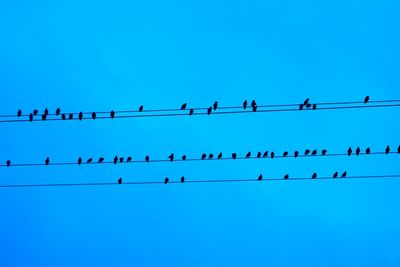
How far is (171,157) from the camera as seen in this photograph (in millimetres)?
23047

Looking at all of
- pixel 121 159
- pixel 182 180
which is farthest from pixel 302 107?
pixel 121 159

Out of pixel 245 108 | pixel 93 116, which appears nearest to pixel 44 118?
pixel 93 116

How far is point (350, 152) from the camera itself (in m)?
22.4

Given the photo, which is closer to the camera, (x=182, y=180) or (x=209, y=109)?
(x=209, y=109)

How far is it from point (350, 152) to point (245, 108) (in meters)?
4.38

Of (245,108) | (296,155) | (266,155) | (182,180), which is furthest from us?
(266,155)

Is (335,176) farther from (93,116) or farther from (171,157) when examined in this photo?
(93,116)

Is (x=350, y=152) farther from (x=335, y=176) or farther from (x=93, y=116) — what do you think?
(x=93, y=116)

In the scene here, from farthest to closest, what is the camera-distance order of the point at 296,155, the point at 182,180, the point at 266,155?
the point at 266,155 < the point at 182,180 < the point at 296,155

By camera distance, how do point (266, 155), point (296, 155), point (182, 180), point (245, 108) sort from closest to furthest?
point (245, 108)
point (296, 155)
point (182, 180)
point (266, 155)

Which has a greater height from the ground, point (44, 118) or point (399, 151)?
point (44, 118)

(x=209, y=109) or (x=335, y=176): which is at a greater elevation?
(x=209, y=109)

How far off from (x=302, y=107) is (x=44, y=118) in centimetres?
722

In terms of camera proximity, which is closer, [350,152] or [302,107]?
[302,107]
